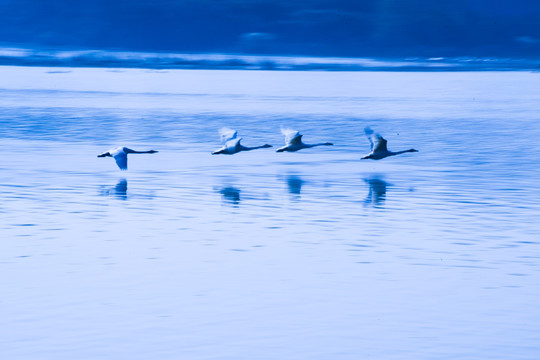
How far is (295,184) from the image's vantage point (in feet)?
84.2

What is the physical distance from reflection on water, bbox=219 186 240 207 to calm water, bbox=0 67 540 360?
4 centimetres

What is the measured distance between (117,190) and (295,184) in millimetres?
3830

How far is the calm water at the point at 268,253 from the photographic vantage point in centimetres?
1273

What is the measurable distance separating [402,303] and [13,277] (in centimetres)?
494

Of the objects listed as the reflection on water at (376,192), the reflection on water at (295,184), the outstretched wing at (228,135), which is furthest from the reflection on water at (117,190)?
the reflection on water at (376,192)

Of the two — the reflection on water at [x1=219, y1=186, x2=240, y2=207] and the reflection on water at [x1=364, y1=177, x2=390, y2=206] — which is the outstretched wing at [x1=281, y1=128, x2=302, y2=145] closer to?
the reflection on water at [x1=364, y1=177, x2=390, y2=206]

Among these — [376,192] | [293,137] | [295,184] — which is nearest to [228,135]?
[293,137]

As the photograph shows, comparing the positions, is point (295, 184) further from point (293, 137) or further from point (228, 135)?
point (228, 135)

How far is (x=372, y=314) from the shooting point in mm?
13750

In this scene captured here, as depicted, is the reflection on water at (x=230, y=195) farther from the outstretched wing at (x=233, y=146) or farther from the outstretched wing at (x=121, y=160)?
the outstretched wing at (x=233, y=146)

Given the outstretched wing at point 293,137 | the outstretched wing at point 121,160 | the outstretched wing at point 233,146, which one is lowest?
the outstretched wing at point 121,160

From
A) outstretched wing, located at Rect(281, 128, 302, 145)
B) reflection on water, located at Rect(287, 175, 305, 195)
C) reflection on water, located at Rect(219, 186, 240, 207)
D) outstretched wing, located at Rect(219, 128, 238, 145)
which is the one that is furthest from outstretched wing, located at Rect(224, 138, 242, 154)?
reflection on water, located at Rect(219, 186, 240, 207)

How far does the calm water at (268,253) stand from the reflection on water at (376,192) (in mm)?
63

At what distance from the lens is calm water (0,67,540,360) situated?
41.8 ft
